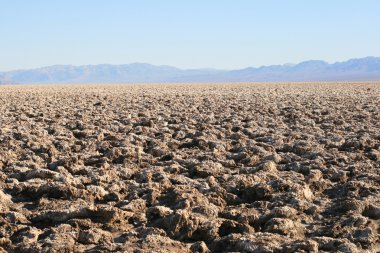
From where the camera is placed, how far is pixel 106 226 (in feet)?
12.4

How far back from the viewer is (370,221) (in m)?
3.86

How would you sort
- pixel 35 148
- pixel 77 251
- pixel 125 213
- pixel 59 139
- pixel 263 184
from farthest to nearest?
pixel 59 139
pixel 35 148
pixel 263 184
pixel 125 213
pixel 77 251

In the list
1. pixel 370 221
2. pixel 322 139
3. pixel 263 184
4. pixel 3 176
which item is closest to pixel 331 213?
pixel 370 221

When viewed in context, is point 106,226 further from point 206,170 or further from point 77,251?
point 206,170

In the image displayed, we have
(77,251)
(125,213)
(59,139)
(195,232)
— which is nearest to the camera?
(77,251)

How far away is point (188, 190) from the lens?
15.0 ft

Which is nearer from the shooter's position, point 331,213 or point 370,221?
point 370,221

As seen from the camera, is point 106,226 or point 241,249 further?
point 106,226

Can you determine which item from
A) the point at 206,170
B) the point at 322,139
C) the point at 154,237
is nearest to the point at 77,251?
the point at 154,237

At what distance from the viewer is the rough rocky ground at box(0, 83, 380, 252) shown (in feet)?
11.5

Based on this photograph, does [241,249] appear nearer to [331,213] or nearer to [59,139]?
[331,213]

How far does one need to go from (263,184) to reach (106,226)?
1499mm

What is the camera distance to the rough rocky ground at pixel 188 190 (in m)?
3.51

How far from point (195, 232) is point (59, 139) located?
4.05 metres
